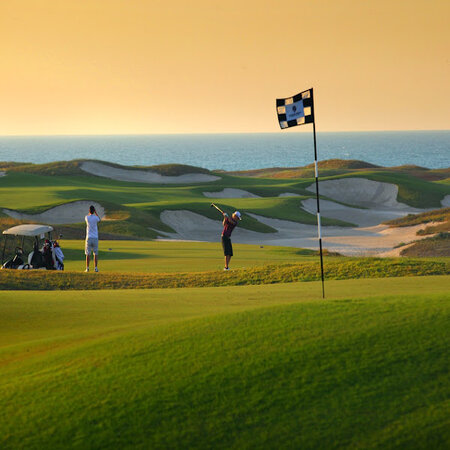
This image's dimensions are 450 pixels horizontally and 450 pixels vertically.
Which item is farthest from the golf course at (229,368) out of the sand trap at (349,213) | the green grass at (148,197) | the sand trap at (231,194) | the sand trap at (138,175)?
the sand trap at (138,175)

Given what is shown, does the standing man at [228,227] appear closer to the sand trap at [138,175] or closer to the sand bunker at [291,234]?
the sand bunker at [291,234]

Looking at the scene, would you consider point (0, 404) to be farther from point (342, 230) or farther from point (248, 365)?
point (342, 230)

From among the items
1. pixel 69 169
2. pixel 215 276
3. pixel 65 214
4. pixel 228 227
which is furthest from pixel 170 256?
pixel 69 169

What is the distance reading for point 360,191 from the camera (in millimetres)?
89625

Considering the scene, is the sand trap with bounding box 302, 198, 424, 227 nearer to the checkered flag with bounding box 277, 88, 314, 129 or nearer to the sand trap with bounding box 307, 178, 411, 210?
the sand trap with bounding box 307, 178, 411, 210

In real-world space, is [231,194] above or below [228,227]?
below

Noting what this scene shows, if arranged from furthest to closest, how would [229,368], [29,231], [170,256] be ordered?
[170,256] → [29,231] → [229,368]

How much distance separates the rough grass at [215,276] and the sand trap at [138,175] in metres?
72.1

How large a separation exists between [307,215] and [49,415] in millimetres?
55895

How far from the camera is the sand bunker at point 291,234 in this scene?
153 feet

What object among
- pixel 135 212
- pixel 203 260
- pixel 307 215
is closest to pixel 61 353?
pixel 203 260

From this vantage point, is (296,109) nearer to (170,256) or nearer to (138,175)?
(170,256)

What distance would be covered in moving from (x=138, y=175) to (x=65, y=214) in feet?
141

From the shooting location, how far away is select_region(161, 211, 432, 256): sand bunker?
46531 mm
